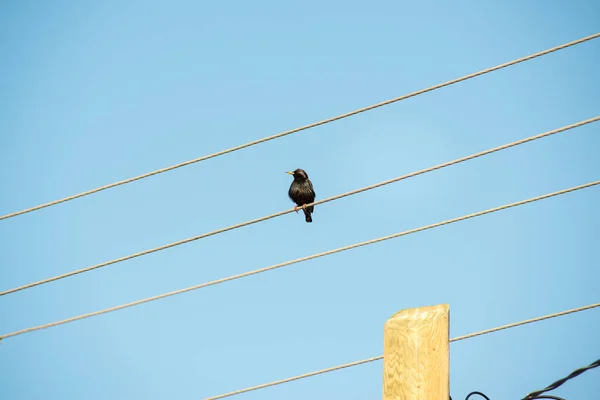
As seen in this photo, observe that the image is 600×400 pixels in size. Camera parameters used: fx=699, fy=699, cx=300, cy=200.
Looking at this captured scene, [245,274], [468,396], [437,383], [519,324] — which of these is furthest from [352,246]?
[437,383]

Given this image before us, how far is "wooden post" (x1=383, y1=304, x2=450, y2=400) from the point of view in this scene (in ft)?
10.1

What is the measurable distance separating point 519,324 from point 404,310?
1.11 m

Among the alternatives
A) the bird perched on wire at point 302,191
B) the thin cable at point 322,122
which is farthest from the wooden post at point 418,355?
the bird perched on wire at point 302,191

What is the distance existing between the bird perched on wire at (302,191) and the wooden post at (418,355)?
31.3 ft

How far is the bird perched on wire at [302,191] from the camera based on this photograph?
42.2 feet

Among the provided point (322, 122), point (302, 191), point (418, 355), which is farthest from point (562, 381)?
point (302, 191)

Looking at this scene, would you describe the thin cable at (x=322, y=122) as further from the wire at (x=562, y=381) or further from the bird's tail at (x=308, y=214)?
the bird's tail at (x=308, y=214)

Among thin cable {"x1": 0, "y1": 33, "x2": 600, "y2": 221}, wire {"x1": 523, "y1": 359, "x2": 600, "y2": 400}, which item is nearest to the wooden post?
wire {"x1": 523, "y1": 359, "x2": 600, "y2": 400}

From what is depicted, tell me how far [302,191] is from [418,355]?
9757 mm

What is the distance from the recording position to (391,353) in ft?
10.6

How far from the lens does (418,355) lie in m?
3.15

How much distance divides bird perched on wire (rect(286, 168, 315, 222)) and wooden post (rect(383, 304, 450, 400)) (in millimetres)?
9535

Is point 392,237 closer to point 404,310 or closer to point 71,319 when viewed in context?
point 404,310

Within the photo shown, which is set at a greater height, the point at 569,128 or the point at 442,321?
the point at 569,128
